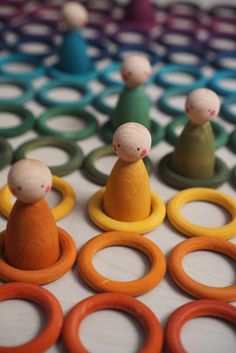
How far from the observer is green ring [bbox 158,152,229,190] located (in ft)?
2.55

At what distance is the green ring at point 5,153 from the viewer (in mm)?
803

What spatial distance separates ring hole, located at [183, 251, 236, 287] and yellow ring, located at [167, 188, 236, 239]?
0.10ft

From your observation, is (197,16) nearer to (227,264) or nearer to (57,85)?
(57,85)

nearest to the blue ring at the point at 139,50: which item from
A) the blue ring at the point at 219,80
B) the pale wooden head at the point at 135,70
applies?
the blue ring at the point at 219,80

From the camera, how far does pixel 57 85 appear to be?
107 centimetres

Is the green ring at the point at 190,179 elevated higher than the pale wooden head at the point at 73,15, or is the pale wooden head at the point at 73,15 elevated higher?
the pale wooden head at the point at 73,15

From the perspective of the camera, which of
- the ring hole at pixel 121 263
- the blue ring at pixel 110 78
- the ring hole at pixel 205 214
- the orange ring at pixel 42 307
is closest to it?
the orange ring at pixel 42 307

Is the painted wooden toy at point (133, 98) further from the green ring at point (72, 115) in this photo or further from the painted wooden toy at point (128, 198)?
the painted wooden toy at point (128, 198)

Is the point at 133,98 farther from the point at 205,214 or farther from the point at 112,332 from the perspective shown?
the point at 112,332

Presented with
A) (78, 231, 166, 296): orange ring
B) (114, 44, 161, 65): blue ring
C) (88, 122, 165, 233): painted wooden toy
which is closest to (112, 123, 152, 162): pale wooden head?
(88, 122, 165, 233): painted wooden toy

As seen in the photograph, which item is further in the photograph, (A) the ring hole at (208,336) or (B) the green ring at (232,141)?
(B) the green ring at (232,141)

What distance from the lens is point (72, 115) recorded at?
0.98 m

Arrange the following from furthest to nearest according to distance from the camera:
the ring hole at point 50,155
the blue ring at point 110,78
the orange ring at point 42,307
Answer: the blue ring at point 110,78 < the ring hole at point 50,155 < the orange ring at point 42,307

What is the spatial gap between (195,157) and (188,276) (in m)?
0.23
